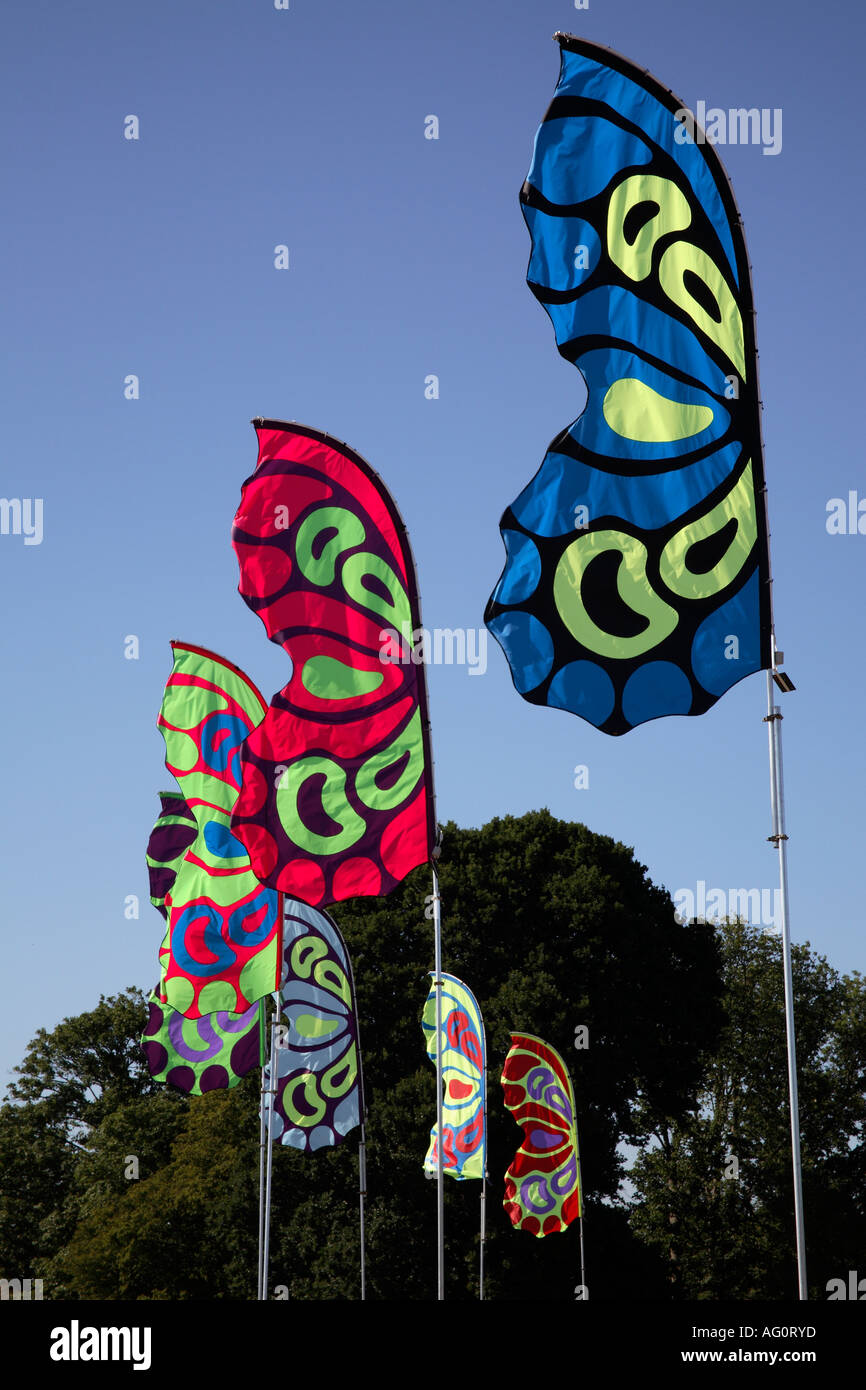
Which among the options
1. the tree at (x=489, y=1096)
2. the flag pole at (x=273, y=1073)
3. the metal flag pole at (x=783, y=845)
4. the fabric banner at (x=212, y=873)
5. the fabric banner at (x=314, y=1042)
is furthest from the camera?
the tree at (x=489, y=1096)

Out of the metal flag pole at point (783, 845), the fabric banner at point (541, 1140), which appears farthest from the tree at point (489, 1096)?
the metal flag pole at point (783, 845)

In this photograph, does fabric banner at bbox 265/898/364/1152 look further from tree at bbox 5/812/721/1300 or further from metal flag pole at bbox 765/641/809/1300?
metal flag pole at bbox 765/641/809/1300

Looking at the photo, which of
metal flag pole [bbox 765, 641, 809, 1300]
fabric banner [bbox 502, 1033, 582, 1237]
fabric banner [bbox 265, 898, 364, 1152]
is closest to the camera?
metal flag pole [bbox 765, 641, 809, 1300]

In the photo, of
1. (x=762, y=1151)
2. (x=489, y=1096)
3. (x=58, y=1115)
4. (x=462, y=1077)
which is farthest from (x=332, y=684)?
(x=58, y=1115)

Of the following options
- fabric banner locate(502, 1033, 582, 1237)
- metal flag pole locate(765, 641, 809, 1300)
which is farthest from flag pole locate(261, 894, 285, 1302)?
metal flag pole locate(765, 641, 809, 1300)

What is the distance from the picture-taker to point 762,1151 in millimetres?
41938

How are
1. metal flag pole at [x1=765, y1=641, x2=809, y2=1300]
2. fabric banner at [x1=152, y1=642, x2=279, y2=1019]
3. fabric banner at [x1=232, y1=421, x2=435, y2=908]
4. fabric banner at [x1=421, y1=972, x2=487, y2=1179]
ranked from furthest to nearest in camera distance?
fabric banner at [x1=421, y1=972, x2=487, y2=1179] < fabric banner at [x1=152, y1=642, x2=279, y2=1019] < fabric banner at [x1=232, y1=421, x2=435, y2=908] < metal flag pole at [x1=765, y1=641, x2=809, y2=1300]

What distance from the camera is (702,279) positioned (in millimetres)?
8062

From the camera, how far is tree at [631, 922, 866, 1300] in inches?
1593

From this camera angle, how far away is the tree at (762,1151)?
4047cm

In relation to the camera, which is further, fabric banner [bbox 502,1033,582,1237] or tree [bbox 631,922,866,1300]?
tree [bbox 631,922,866,1300]

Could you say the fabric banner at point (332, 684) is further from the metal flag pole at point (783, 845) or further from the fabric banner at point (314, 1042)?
the fabric banner at point (314, 1042)

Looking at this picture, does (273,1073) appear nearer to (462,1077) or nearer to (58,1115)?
(462,1077)
